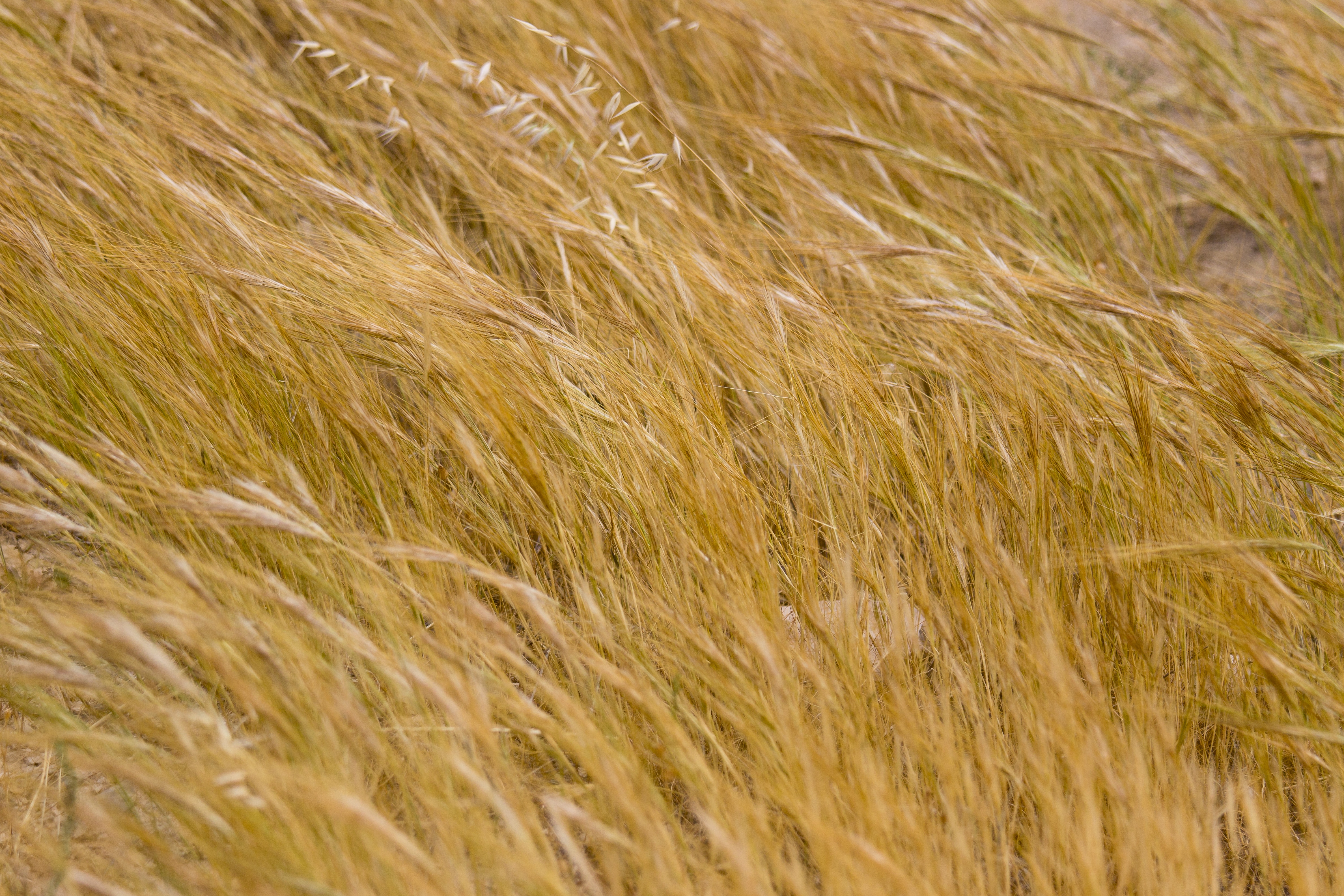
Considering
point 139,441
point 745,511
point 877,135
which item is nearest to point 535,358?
point 745,511

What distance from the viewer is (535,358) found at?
52.9 inches

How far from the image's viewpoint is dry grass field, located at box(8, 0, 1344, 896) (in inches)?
38.7

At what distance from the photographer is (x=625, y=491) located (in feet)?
4.15

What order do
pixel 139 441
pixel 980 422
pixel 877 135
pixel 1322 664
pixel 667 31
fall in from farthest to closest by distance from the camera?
pixel 667 31, pixel 877 135, pixel 980 422, pixel 139 441, pixel 1322 664

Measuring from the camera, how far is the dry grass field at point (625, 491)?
3.23ft

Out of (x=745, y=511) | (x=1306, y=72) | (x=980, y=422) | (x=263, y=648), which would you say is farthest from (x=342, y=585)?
(x=1306, y=72)

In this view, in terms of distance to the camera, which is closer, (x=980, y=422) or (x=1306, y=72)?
(x=980, y=422)

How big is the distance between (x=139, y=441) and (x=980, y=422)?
46.3 inches

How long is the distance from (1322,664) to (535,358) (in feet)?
3.54

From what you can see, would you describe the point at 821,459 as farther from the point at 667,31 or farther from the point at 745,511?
the point at 667,31

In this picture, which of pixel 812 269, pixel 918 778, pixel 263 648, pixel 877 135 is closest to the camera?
pixel 263 648

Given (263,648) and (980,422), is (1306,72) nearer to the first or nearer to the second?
(980,422)

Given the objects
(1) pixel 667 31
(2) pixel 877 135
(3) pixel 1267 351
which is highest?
(1) pixel 667 31

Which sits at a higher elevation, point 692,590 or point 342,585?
point 342,585
